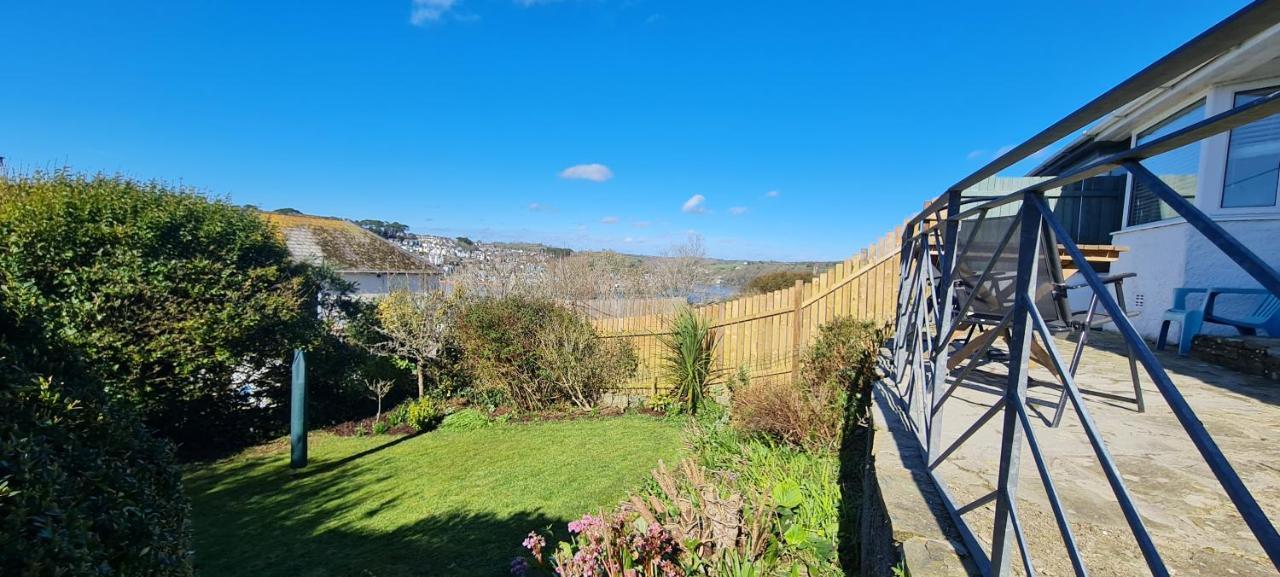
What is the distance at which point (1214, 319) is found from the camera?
465 centimetres

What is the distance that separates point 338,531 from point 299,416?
7.32 ft

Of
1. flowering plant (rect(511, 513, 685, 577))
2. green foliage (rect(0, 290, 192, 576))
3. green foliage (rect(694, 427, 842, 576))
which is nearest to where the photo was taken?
green foliage (rect(0, 290, 192, 576))

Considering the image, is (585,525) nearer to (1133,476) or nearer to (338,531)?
(1133,476)

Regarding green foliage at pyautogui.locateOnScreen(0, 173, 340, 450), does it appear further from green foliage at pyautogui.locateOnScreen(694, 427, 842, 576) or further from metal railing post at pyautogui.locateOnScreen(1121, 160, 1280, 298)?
metal railing post at pyautogui.locateOnScreen(1121, 160, 1280, 298)

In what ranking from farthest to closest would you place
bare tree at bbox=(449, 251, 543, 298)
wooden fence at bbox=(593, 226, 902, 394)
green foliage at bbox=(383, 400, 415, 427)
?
bare tree at bbox=(449, 251, 543, 298)
green foliage at bbox=(383, 400, 415, 427)
wooden fence at bbox=(593, 226, 902, 394)

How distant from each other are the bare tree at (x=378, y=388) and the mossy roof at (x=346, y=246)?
7.11 meters

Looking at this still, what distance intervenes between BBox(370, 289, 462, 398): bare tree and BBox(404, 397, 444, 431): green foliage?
40cm

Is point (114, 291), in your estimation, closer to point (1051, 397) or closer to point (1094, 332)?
point (1051, 397)

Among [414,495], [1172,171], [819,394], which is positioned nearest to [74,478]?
[414,495]

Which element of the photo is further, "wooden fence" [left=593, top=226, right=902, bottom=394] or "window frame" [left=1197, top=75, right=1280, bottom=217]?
"wooden fence" [left=593, top=226, right=902, bottom=394]

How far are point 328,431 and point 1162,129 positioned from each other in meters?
11.7

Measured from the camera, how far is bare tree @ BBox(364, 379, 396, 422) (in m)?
7.61

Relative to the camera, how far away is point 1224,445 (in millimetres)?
2311

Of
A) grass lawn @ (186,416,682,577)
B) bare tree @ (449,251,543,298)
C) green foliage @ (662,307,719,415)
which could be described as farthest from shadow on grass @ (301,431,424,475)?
green foliage @ (662,307,719,415)
